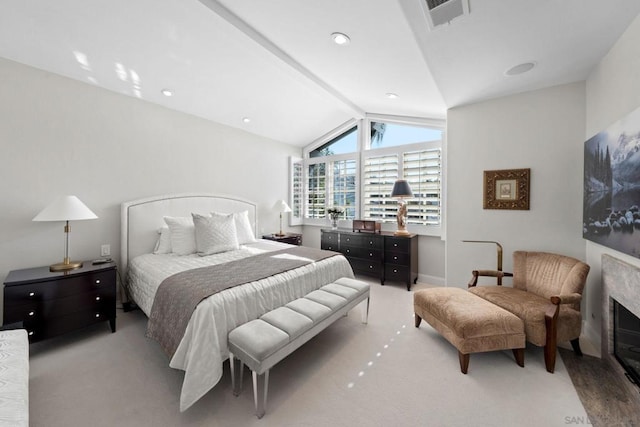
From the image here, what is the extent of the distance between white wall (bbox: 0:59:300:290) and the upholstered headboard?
0.15 metres

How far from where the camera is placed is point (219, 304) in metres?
1.81

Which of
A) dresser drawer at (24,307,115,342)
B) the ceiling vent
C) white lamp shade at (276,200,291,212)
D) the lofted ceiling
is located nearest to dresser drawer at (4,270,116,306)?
dresser drawer at (24,307,115,342)

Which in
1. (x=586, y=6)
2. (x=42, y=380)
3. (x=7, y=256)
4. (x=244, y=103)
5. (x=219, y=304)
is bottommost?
(x=42, y=380)

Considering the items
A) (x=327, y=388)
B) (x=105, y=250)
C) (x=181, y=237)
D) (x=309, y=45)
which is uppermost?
(x=309, y=45)

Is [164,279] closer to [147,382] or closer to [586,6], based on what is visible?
[147,382]

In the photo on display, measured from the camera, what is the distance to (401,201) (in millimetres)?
4316

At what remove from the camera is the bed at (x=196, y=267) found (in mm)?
1679

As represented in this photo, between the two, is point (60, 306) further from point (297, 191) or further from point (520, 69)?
point (520, 69)

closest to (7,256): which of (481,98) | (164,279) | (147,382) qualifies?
(164,279)

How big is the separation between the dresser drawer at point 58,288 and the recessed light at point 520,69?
445 cm

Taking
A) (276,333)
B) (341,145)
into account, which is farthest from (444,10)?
(341,145)

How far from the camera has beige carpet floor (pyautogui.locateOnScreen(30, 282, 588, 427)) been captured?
1605 millimetres

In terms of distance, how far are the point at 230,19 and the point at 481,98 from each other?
2938 millimetres

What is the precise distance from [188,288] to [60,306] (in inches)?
55.5
